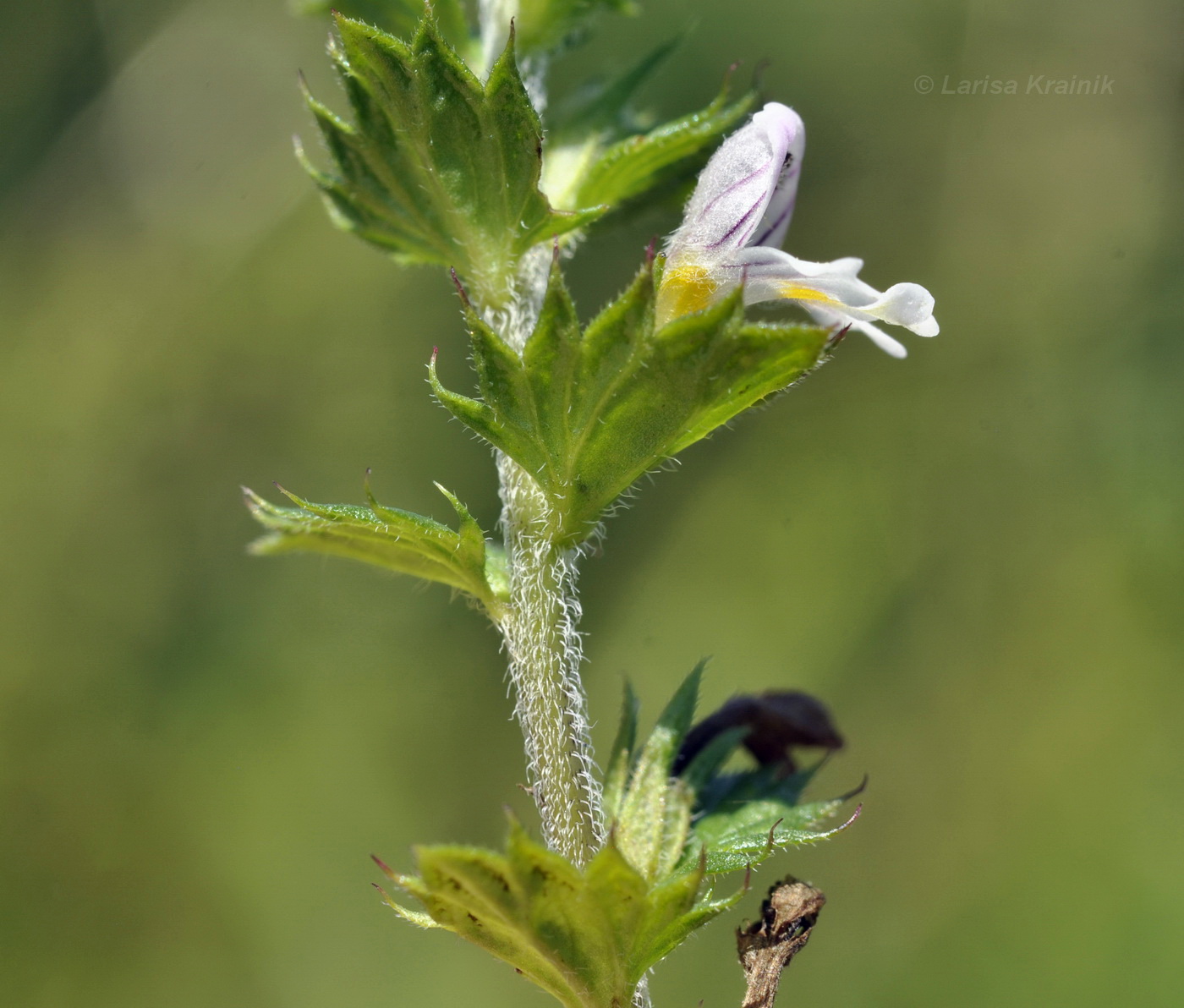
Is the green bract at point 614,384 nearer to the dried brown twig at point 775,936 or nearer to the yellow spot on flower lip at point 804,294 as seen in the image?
the yellow spot on flower lip at point 804,294

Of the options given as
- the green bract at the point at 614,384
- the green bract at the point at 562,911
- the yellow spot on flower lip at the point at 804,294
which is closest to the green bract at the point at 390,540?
the green bract at the point at 614,384

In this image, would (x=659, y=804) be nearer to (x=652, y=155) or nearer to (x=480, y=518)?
(x=652, y=155)

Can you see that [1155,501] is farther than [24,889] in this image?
Yes

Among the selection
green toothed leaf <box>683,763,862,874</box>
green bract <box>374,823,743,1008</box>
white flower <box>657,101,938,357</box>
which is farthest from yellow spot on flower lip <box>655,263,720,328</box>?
green bract <box>374,823,743,1008</box>

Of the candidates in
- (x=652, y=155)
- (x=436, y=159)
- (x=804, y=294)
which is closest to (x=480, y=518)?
(x=652, y=155)

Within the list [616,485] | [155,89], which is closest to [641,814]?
[616,485]

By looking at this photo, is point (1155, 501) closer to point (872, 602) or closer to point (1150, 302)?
point (1150, 302)
